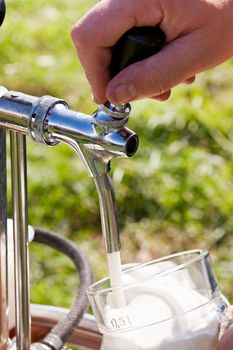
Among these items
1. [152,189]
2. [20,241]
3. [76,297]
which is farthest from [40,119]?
[152,189]

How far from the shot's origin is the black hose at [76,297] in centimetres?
93

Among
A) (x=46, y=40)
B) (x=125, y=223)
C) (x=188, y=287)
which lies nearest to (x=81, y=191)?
(x=125, y=223)

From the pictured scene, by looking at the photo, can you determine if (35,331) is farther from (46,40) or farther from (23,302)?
(46,40)

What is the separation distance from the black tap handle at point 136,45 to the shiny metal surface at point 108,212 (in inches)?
4.3

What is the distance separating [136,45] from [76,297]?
0.41 meters

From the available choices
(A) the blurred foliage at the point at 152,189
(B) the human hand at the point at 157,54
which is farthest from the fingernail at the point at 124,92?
(A) the blurred foliage at the point at 152,189

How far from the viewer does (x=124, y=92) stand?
26.0 inches

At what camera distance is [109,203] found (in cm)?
74

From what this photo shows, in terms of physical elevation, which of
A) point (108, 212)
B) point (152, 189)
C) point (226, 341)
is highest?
point (152, 189)

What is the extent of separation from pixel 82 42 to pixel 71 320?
0.39 m

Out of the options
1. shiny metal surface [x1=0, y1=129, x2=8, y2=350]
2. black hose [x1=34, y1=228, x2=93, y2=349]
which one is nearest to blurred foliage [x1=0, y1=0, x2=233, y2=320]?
black hose [x1=34, y1=228, x2=93, y2=349]

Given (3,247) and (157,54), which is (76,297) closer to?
(3,247)

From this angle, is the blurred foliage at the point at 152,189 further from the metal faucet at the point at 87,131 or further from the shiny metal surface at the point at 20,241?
the metal faucet at the point at 87,131

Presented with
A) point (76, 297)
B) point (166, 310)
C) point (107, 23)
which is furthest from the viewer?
point (76, 297)
